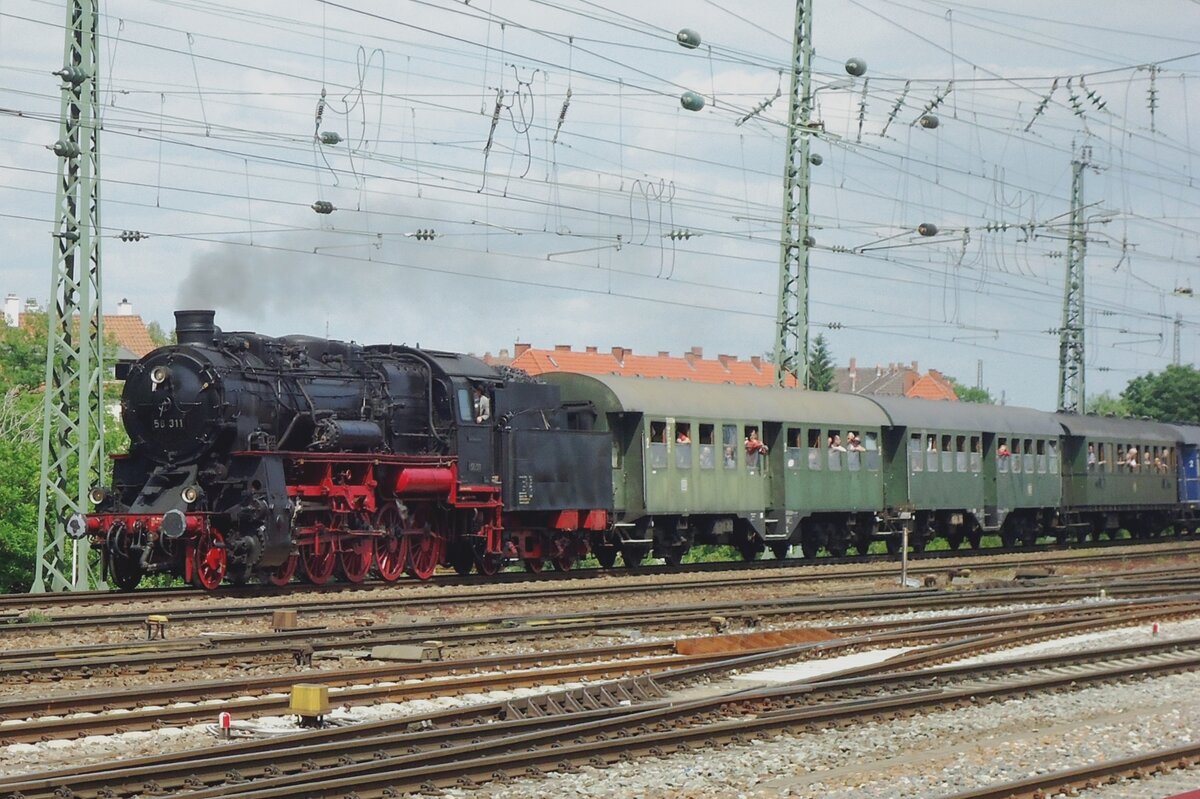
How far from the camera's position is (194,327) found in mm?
22359

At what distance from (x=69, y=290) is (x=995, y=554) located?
2281 cm

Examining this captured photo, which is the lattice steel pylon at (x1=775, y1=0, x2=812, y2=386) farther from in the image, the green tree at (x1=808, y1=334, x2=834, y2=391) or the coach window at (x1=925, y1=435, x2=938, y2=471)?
the green tree at (x1=808, y1=334, x2=834, y2=391)

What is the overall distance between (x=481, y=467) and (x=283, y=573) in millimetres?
4220

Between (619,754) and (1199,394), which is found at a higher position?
(1199,394)

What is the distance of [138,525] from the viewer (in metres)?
20.6

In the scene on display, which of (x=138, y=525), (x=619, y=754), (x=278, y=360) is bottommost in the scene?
(x=619, y=754)

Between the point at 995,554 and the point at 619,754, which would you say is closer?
the point at 619,754

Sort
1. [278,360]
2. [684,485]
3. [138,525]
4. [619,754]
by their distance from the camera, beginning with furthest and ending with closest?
[684,485], [278,360], [138,525], [619,754]

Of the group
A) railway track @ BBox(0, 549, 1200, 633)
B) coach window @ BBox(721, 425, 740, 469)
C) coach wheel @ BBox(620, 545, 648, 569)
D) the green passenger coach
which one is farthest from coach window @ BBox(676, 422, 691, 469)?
railway track @ BBox(0, 549, 1200, 633)

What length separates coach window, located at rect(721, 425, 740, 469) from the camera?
30031 millimetres

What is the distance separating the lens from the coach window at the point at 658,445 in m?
28.2

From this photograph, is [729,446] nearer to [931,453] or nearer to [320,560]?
[931,453]

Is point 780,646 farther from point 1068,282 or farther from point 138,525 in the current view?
point 1068,282

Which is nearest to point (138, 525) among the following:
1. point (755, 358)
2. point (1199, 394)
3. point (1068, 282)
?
point (1068, 282)
